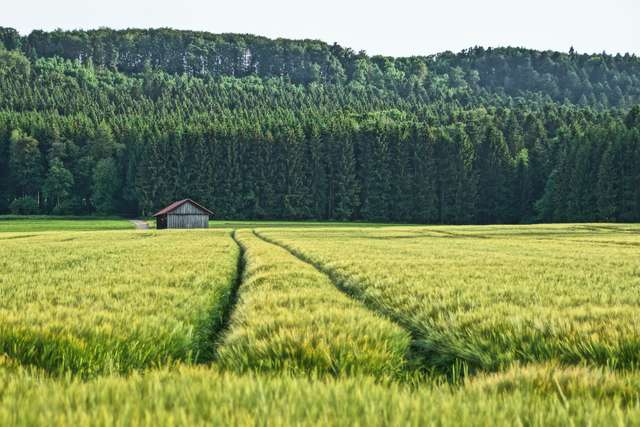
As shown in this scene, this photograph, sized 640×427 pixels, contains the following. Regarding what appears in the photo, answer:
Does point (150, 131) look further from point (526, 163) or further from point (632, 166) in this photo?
point (632, 166)

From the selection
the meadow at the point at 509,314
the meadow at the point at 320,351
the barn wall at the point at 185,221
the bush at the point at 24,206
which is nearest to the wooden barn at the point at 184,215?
the barn wall at the point at 185,221

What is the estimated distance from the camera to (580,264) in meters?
19.2

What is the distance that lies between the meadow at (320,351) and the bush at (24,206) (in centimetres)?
13551

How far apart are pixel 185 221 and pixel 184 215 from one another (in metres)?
1.17

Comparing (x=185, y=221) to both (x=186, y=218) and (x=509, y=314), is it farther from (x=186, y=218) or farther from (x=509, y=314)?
(x=509, y=314)

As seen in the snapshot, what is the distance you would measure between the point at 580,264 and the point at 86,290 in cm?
1669

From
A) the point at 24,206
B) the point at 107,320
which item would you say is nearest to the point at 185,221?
the point at 24,206

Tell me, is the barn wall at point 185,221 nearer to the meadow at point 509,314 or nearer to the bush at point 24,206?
the bush at point 24,206

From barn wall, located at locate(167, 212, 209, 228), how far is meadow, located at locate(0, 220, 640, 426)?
8378cm

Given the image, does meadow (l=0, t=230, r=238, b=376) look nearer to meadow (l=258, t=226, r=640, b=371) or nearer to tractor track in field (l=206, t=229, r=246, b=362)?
tractor track in field (l=206, t=229, r=246, b=362)

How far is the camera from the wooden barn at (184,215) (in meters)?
Result: 96.2

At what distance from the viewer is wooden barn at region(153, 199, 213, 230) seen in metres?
96.2

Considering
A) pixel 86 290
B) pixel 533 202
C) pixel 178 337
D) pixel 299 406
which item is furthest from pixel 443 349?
pixel 533 202

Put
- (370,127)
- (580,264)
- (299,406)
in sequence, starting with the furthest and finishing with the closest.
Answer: (370,127) → (580,264) → (299,406)
